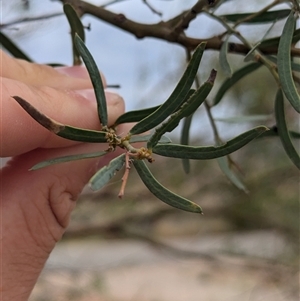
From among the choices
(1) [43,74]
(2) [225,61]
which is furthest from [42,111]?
(2) [225,61]

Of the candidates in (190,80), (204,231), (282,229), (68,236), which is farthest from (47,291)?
(190,80)

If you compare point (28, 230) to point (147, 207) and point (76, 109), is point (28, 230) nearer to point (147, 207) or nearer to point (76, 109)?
point (76, 109)

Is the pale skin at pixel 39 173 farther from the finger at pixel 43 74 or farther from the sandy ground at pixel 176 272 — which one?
the sandy ground at pixel 176 272

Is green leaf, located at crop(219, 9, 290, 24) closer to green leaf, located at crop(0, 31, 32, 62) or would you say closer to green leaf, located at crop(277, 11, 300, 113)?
green leaf, located at crop(277, 11, 300, 113)

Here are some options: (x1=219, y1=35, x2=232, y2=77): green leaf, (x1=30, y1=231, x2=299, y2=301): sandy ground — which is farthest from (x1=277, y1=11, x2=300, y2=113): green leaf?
(x1=30, y1=231, x2=299, y2=301): sandy ground

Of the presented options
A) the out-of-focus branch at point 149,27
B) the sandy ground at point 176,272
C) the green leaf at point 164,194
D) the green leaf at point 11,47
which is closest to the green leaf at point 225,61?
the out-of-focus branch at point 149,27
